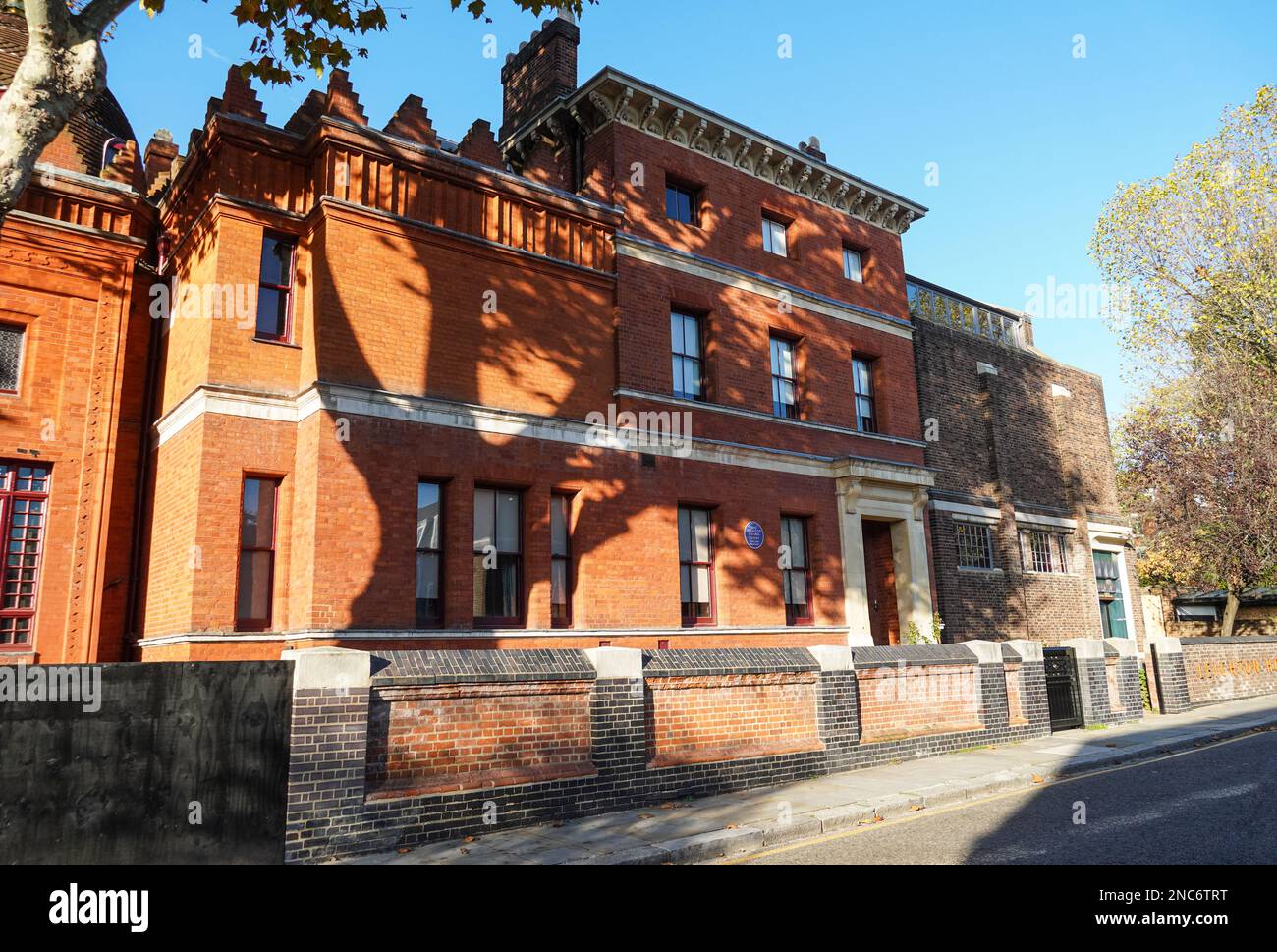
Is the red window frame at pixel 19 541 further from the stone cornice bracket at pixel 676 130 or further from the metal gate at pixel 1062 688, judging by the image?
the metal gate at pixel 1062 688

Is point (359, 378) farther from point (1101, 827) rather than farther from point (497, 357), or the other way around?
point (1101, 827)

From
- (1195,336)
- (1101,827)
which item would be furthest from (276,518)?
(1195,336)

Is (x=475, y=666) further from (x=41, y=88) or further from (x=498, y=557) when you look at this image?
(x=41, y=88)

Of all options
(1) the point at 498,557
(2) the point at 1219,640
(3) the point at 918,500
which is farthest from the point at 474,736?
(2) the point at 1219,640

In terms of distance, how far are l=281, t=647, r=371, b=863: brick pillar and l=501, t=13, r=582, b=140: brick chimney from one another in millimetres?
14780

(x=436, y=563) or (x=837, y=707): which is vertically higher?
(x=436, y=563)

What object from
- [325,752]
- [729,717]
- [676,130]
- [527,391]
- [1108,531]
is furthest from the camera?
[1108,531]

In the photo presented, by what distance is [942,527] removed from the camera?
850 inches

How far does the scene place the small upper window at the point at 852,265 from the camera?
2150 cm

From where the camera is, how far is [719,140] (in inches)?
733

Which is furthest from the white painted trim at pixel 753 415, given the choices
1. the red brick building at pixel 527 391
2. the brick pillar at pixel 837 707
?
the brick pillar at pixel 837 707

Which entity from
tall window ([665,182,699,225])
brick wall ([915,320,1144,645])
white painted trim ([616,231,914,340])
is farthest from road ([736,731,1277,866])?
tall window ([665,182,699,225])

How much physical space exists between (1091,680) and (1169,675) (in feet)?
13.1

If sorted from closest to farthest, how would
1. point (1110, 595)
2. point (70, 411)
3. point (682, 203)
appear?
point (70, 411)
point (682, 203)
point (1110, 595)
